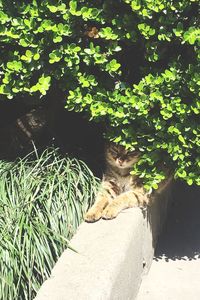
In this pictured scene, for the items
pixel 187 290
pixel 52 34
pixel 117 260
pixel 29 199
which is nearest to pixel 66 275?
pixel 117 260

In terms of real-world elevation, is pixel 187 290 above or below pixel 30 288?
above

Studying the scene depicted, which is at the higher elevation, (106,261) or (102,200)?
(102,200)

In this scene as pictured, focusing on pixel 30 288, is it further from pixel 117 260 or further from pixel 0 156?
pixel 0 156

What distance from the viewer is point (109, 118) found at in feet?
14.1

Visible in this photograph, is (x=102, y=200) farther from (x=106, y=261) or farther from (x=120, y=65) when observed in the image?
(x=120, y=65)

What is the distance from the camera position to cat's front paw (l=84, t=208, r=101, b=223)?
4.23 meters

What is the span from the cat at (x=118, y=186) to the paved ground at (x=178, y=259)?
62 centimetres

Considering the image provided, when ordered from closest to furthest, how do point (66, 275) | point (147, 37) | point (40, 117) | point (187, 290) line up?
point (66, 275)
point (147, 37)
point (187, 290)
point (40, 117)

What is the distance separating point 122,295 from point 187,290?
0.75m

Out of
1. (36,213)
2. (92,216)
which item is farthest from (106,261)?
(36,213)

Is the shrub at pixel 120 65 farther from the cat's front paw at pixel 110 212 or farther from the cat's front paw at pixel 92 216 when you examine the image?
the cat's front paw at pixel 92 216

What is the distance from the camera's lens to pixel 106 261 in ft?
12.0

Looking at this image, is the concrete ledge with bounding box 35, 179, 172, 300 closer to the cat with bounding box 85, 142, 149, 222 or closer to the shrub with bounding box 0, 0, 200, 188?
the cat with bounding box 85, 142, 149, 222

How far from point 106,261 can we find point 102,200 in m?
0.82
